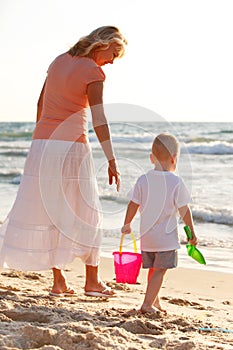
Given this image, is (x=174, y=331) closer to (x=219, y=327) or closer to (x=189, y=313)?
(x=219, y=327)

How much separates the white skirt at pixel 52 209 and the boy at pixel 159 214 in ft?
1.58

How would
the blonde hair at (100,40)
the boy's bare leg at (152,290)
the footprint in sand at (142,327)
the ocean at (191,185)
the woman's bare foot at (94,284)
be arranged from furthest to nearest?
the ocean at (191,185), the woman's bare foot at (94,284), the blonde hair at (100,40), the boy's bare leg at (152,290), the footprint in sand at (142,327)

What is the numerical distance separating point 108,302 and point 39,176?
0.92 meters

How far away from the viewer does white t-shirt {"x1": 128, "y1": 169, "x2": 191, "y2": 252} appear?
3889mm

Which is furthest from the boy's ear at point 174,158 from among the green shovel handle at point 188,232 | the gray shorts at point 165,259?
the gray shorts at point 165,259

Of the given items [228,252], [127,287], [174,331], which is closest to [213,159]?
[228,252]

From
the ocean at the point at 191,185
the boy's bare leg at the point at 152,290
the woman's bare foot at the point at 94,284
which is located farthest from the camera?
the ocean at the point at 191,185

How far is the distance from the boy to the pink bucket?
1.34ft

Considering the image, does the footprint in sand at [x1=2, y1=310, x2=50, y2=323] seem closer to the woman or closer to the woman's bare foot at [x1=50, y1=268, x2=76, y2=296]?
the woman

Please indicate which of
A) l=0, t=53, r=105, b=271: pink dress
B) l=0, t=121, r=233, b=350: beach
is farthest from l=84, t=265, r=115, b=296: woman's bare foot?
l=0, t=53, r=105, b=271: pink dress

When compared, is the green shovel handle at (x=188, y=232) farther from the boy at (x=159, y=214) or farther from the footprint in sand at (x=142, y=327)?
the footprint in sand at (x=142, y=327)

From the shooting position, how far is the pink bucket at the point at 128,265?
434 cm

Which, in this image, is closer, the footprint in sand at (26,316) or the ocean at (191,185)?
the footprint in sand at (26,316)

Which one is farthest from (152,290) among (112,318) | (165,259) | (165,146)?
(165,146)
